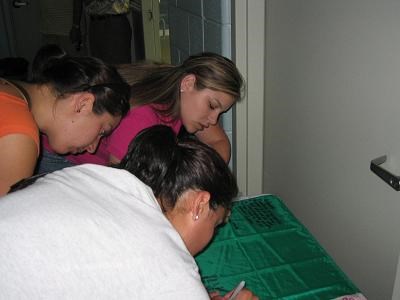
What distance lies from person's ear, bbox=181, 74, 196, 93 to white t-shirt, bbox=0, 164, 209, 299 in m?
0.77

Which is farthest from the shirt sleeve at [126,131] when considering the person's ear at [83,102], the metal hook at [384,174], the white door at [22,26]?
the white door at [22,26]

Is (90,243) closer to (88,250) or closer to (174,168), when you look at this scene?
(88,250)

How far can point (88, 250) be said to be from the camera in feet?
1.87

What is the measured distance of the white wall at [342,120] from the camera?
88 cm

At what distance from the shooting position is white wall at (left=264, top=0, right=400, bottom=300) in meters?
0.88

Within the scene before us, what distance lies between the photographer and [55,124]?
3.58 feet

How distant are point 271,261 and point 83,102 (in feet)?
2.35

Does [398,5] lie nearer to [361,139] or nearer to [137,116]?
[361,139]

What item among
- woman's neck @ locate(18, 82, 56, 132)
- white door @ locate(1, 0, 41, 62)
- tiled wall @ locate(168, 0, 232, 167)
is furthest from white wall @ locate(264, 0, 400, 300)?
white door @ locate(1, 0, 41, 62)

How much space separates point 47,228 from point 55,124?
0.58 meters

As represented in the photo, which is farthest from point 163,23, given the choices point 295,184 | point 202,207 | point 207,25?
point 202,207

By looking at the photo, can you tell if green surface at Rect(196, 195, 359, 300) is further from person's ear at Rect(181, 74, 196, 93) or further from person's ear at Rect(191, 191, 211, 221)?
person's ear at Rect(181, 74, 196, 93)

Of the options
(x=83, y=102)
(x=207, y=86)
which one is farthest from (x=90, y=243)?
(x=207, y=86)

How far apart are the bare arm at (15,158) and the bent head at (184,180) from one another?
255mm
